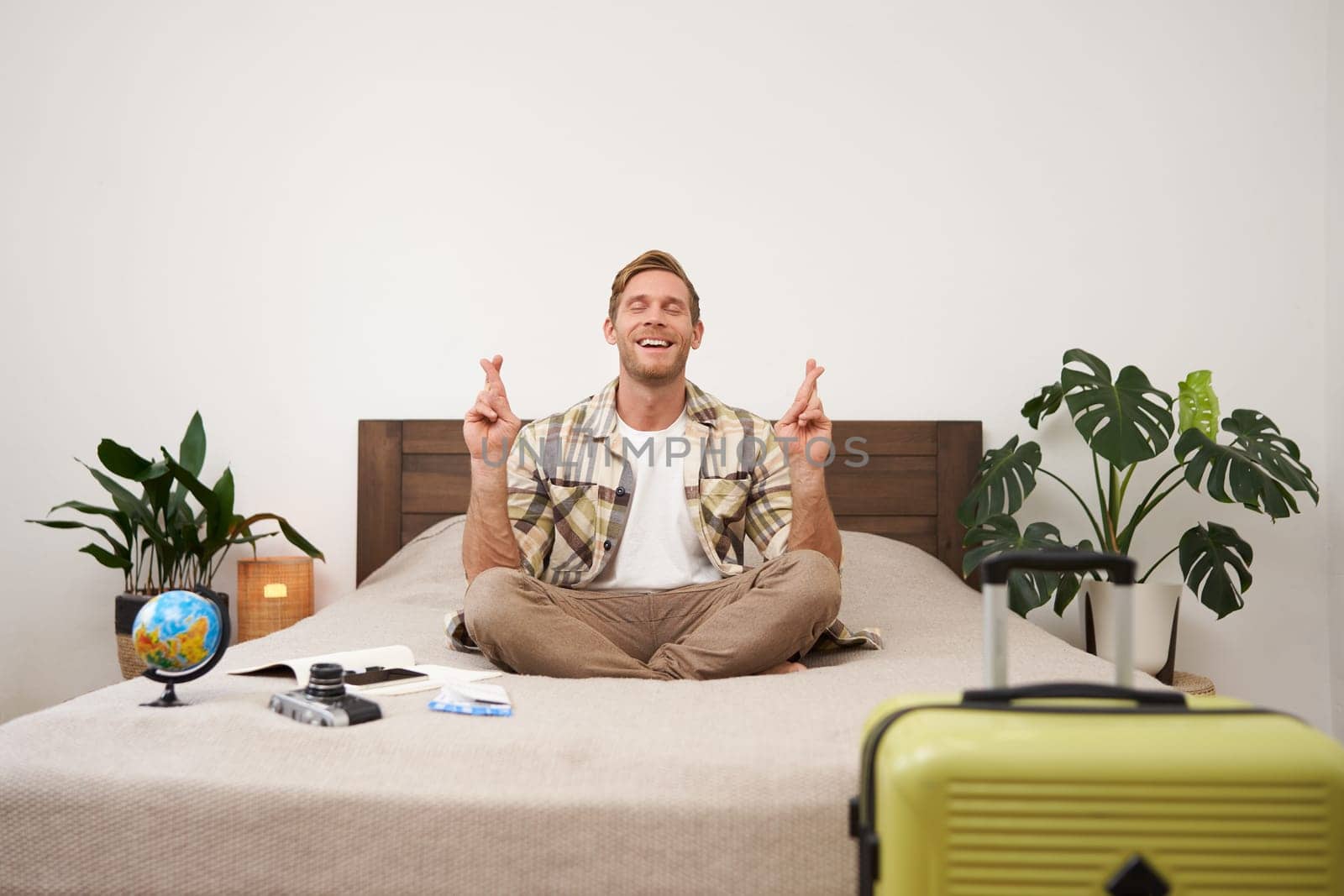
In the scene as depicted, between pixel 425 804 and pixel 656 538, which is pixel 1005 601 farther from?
pixel 656 538

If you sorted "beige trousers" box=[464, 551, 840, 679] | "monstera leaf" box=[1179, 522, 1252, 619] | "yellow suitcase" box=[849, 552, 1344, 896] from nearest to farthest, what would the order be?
"yellow suitcase" box=[849, 552, 1344, 896], "beige trousers" box=[464, 551, 840, 679], "monstera leaf" box=[1179, 522, 1252, 619]

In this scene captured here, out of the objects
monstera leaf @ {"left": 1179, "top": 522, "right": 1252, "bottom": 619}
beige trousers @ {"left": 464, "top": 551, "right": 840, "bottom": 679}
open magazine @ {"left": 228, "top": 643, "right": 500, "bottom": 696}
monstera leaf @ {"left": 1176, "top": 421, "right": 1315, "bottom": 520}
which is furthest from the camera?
monstera leaf @ {"left": 1179, "top": 522, "right": 1252, "bottom": 619}

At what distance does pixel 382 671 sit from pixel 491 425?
506 millimetres

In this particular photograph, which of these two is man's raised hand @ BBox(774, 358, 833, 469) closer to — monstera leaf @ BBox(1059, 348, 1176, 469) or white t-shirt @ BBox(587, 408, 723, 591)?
white t-shirt @ BBox(587, 408, 723, 591)

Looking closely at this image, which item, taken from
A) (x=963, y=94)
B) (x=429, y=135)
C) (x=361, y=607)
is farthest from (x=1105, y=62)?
(x=361, y=607)

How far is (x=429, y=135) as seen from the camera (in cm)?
293

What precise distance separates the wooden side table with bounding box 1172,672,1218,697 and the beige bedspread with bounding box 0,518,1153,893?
149cm

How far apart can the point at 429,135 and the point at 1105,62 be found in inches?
75.1

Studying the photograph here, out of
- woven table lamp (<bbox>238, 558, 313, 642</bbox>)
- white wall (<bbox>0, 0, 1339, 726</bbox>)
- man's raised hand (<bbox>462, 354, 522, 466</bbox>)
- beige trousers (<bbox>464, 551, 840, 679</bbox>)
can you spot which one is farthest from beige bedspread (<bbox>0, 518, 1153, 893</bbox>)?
white wall (<bbox>0, 0, 1339, 726</bbox>)

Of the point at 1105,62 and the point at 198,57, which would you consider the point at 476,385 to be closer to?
the point at 198,57

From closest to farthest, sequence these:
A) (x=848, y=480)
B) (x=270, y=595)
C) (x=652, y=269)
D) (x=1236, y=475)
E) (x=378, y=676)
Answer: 1. (x=378, y=676)
2. (x=652, y=269)
3. (x=1236, y=475)
4. (x=270, y=595)
5. (x=848, y=480)

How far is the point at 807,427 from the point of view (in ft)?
6.27

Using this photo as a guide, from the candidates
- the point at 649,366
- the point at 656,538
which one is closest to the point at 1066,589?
the point at 656,538

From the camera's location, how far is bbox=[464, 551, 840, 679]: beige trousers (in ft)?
5.43
